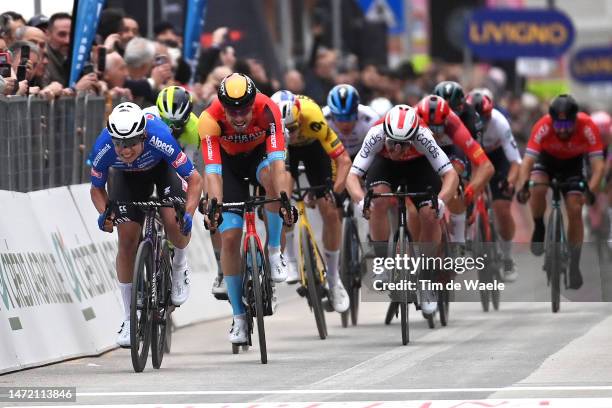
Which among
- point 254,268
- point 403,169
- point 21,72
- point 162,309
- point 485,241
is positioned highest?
point 21,72

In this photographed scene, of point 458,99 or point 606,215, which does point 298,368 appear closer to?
point 458,99

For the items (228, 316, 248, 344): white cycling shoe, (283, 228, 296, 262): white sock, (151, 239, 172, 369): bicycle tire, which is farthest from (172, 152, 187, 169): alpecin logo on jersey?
(283, 228, 296, 262): white sock

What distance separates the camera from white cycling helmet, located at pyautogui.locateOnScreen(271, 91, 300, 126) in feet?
47.6

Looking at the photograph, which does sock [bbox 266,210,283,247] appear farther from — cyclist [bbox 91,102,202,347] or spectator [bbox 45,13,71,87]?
spectator [bbox 45,13,71,87]

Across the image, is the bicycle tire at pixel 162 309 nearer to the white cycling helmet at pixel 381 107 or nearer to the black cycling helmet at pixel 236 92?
the black cycling helmet at pixel 236 92

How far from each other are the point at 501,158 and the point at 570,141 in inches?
76.7

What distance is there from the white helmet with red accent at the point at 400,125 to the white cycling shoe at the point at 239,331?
1934 millimetres

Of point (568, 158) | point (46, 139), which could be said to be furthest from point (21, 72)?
point (568, 158)

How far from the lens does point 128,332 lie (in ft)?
40.6

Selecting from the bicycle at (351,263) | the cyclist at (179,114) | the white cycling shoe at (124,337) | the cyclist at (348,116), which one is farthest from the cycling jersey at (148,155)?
the bicycle at (351,263)

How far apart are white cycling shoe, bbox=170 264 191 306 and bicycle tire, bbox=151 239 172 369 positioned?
0.05m

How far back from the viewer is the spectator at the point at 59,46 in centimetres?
1556

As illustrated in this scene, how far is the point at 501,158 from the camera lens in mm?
18594

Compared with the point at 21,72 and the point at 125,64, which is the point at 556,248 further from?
the point at 21,72
